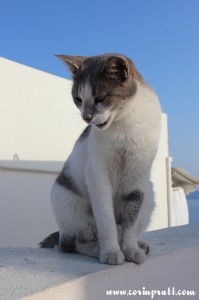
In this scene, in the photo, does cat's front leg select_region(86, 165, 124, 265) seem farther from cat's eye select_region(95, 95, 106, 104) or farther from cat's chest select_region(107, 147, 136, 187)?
cat's eye select_region(95, 95, 106, 104)

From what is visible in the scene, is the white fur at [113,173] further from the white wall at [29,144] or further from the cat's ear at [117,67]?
the white wall at [29,144]

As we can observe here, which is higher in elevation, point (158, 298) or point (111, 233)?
point (111, 233)

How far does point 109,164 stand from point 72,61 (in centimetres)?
53

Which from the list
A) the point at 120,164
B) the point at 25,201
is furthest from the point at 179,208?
the point at 120,164

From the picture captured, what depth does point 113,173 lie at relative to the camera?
1611mm

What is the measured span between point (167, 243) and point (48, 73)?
3554 mm

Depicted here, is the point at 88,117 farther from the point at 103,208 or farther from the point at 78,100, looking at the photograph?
the point at 103,208

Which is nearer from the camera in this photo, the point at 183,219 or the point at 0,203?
the point at 0,203

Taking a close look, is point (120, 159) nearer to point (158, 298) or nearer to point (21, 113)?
point (158, 298)

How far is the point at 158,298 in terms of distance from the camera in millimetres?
1484

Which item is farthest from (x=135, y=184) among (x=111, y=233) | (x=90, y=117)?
(x=90, y=117)

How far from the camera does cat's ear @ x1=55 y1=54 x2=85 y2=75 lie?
1741 mm

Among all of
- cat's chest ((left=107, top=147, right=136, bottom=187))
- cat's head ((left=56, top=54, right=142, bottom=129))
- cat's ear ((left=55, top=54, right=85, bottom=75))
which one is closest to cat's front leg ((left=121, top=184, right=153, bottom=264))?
cat's chest ((left=107, top=147, right=136, bottom=187))

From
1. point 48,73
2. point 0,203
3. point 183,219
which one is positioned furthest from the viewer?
point 183,219
